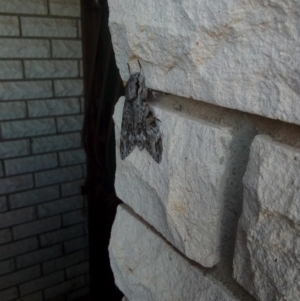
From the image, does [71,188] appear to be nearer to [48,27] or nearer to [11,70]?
[11,70]

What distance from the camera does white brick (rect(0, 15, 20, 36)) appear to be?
5.56ft

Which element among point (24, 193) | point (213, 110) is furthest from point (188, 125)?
point (24, 193)

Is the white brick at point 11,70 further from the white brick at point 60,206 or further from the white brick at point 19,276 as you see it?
the white brick at point 19,276

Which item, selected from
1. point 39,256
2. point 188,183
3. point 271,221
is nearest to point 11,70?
point 39,256

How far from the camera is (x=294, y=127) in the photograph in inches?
17.1

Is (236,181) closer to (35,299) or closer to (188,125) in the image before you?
(188,125)

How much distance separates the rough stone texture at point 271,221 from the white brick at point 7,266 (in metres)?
1.91

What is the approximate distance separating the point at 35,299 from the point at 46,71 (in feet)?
4.73

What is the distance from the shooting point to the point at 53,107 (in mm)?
1944

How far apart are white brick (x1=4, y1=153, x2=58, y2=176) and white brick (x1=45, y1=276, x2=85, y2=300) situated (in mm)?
860

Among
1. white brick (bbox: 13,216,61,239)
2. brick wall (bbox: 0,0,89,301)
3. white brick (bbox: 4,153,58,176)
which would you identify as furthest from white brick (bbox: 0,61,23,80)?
white brick (bbox: 13,216,61,239)

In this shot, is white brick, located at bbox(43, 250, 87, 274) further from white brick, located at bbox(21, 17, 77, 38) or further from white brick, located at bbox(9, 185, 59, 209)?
white brick, located at bbox(21, 17, 77, 38)

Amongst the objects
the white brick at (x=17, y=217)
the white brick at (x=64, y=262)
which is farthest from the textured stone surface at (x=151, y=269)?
the white brick at (x=64, y=262)

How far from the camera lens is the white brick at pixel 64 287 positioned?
2289 mm
